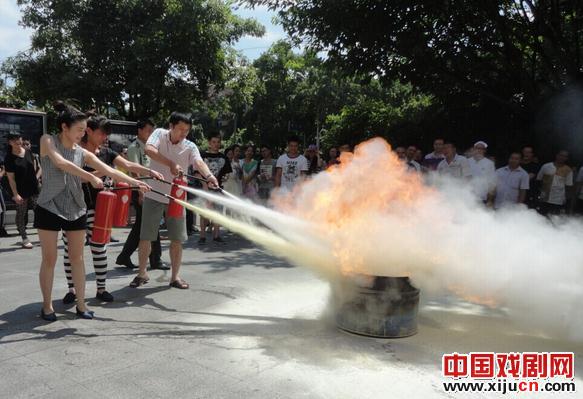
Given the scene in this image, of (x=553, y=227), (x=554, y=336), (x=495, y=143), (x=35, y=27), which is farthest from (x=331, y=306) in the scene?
(x=35, y=27)

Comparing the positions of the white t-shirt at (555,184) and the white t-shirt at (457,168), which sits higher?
the white t-shirt at (457,168)

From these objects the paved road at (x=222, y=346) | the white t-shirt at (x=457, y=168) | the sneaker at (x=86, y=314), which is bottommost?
the paved road at (x=222, y=346)

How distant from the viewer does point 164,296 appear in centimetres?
554

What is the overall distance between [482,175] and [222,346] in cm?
654

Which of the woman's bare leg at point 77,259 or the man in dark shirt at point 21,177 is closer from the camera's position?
the woman's bare leg at point 77,259

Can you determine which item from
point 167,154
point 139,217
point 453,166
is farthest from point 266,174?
point 167,154

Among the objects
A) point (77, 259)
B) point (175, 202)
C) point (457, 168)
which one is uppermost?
point (457, 168)

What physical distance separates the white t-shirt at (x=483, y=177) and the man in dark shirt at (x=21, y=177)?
8.31 m

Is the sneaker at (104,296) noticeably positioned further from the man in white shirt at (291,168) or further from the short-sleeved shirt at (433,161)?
the short-sleeved shirt at (433,161)

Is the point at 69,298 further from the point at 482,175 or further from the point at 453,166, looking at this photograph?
the point at 482,175

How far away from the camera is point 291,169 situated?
9328 millimetres

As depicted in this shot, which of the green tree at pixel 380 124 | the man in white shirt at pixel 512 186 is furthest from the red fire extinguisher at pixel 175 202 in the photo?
the green tree at pixel 380 124

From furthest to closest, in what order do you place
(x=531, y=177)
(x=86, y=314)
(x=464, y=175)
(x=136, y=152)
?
1. (x=531, y=177)
2. (x=464, y=175)
3. (x=136, y=152)
4. (x=86, y=314)

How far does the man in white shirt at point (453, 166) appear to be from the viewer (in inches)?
342
